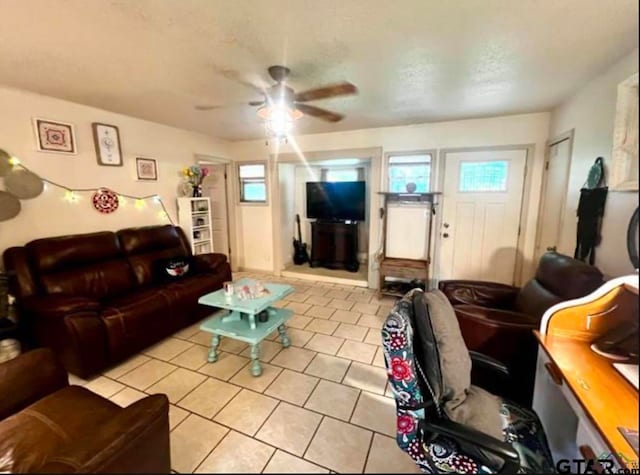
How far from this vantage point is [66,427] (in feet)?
4.02

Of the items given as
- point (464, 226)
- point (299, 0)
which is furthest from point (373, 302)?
point (299, 0)

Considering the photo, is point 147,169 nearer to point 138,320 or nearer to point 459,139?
point 138,320

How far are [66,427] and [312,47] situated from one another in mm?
2328

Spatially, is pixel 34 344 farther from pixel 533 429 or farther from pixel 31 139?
pixel 533 429

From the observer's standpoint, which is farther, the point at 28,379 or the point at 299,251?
the point at 299,251

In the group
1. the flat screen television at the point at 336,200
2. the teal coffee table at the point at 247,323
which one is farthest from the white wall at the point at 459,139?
Answer: the teal coffee table at the point at 247,323

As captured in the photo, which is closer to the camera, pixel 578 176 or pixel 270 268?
pixel 578 176

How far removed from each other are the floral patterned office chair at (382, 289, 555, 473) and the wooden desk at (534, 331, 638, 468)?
0.30 meters

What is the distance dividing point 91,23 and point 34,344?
7.93 ft

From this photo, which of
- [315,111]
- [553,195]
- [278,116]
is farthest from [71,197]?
[553,195]

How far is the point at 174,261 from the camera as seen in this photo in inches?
126

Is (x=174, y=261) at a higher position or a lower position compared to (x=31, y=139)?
lower

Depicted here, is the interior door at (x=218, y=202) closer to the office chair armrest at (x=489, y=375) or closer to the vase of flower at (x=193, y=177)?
the vase of flower at (x=193, y=177)

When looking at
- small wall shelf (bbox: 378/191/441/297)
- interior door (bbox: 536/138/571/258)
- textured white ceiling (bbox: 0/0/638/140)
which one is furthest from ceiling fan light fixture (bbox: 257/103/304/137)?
interior door (bbox: 536/138/571/258)
